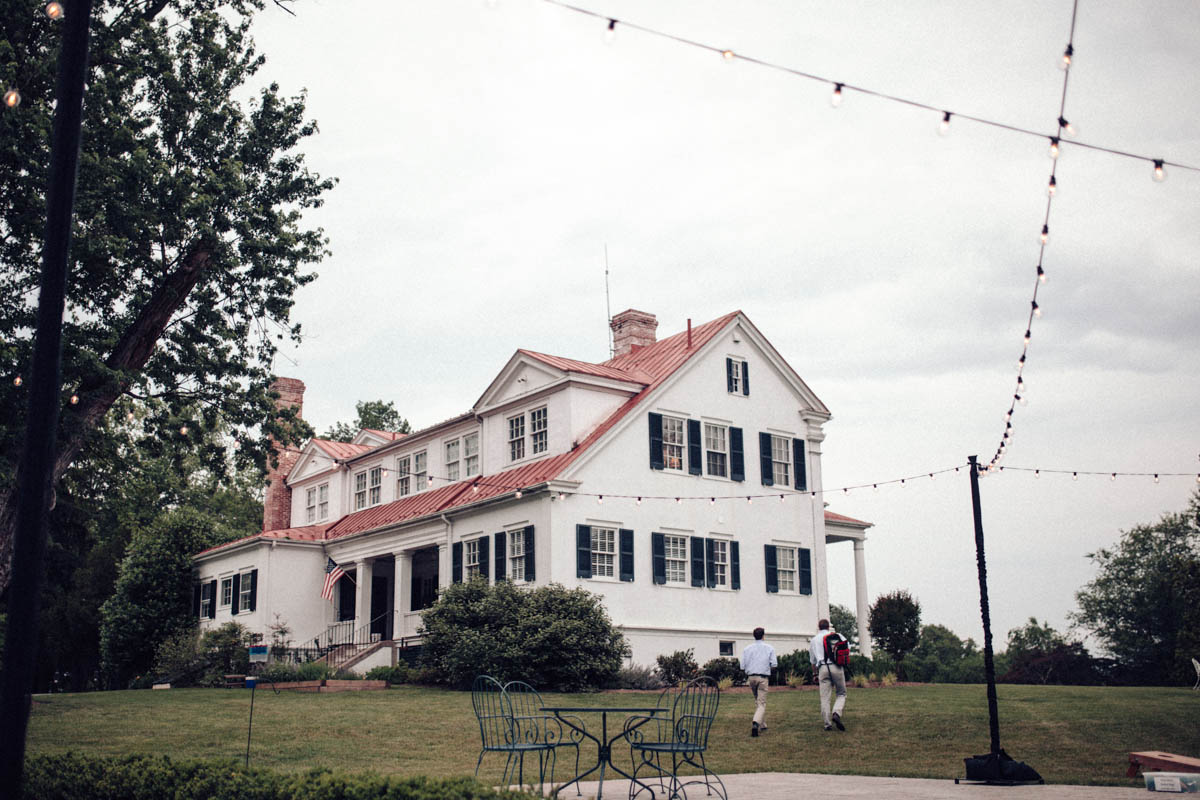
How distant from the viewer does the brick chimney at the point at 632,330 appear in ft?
105

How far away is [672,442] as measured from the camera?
27219 millimetres

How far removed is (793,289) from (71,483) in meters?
18.6

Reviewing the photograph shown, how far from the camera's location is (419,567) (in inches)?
1272

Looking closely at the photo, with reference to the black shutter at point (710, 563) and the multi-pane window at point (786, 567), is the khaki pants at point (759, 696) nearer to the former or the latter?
the black shutter at point (710, 563)

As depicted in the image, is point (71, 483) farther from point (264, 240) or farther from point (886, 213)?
point (886, 213)

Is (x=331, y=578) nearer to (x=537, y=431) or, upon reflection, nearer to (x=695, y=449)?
(x=537, y=431)

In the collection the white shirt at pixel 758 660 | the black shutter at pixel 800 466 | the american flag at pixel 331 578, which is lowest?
the white shirt at pixel 758 660

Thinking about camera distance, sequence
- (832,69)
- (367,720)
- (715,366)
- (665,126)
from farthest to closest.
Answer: (715,366) → (367,720) → (665,126) → (832,69)

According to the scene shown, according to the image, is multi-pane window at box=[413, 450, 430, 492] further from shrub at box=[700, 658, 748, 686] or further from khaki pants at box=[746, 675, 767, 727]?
khaki pants at box=[746, 675, 767, 727]

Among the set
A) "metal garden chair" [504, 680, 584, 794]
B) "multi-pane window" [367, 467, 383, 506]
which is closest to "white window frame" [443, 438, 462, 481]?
"multi-pane window" [367, 467, 383, 506]

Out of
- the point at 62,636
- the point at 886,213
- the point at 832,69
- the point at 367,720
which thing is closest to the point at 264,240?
the point at 367,720

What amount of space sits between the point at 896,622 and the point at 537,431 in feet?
36.6

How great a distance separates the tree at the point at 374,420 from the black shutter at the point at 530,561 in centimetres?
3080

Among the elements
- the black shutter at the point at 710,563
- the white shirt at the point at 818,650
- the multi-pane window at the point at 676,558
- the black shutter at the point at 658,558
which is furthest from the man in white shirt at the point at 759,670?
the black shutter at the point at 710,563
